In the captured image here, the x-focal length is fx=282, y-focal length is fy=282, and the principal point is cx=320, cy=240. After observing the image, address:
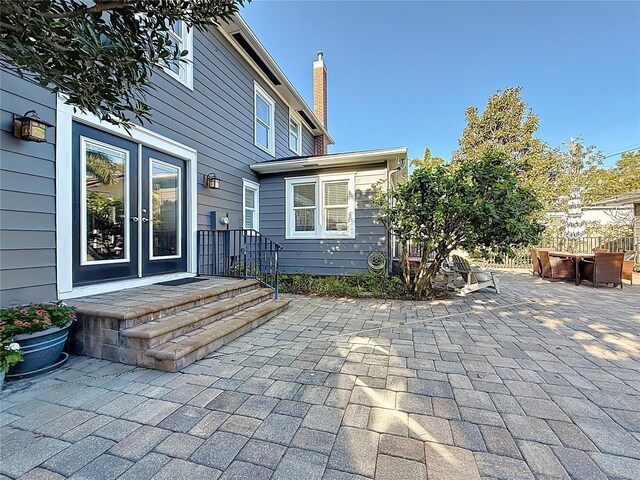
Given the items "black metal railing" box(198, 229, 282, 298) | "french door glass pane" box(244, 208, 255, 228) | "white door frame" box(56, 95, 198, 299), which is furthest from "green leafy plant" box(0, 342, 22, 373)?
"french door glass pane" box(244, 208, 255, 228)

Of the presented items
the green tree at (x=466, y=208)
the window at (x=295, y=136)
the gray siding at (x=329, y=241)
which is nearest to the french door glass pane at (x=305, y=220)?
the gray siding at (x=329, y=241)

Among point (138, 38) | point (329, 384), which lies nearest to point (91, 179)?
point (138, 38)

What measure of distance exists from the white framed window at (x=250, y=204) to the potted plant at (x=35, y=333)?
13.6 feet

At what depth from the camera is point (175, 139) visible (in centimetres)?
461

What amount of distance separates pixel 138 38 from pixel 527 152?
18.6 m

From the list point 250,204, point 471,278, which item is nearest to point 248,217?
point 250,204

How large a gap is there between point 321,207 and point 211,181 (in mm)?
2384

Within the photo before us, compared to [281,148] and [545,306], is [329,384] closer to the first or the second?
[545,306]

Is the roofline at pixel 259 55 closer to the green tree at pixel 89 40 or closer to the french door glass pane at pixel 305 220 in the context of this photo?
the green tree at pixel 89 40

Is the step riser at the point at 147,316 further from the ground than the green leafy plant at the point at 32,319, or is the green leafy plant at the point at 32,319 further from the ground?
the green leafy plant at the point at 32,319

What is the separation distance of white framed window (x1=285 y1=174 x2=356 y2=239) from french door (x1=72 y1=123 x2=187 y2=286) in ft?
8.39

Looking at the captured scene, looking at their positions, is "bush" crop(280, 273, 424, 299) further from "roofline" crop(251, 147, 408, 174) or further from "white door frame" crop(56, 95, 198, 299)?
"white door frame" crop(56, 95, 198, 299)

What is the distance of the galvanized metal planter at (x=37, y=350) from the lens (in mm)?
2186

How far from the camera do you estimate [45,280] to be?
2859 millimetres
